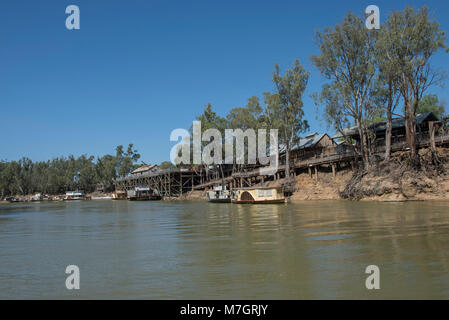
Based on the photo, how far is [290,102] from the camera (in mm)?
45062

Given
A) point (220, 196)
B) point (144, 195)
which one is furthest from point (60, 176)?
point (220, 196)

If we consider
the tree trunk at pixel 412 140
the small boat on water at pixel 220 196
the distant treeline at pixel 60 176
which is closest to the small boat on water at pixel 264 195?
the small boat on water at pixel 220 196

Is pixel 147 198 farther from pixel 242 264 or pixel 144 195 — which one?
pixel 242 264

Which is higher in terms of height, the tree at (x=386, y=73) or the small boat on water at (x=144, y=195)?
the tree at (x=386, y=73)

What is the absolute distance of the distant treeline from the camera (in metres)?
118

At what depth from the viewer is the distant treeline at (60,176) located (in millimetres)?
117812

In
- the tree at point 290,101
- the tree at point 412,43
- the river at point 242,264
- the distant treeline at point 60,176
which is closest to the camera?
the river at point 242,264

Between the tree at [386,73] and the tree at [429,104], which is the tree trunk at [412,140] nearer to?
the tree at [386,73]

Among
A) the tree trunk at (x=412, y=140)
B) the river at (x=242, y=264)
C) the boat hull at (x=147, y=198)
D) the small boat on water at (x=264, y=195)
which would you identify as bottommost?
the boat hull at (x=147, y=198)

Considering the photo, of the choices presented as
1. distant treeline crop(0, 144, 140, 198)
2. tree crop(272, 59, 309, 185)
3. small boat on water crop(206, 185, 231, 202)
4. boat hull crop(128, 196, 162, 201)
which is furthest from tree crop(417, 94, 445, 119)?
distant treeline crop(0, 144, 140, 198)

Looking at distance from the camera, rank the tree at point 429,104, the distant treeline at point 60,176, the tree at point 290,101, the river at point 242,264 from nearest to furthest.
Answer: the river at point 242,264, the tree at point 290,101, the tree at point 429,104, the distant treeline at point 60,176

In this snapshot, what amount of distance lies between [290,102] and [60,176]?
116004mm

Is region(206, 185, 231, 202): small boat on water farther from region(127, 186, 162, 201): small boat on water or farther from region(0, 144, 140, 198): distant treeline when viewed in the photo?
region(0, 144, 140, 198): distant treeline

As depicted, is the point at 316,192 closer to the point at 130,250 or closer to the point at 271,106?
the point at 271,106
